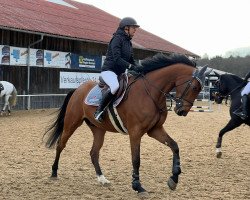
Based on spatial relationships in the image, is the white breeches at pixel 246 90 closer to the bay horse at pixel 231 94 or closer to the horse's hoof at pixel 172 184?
the bay horse at pixel 231 94

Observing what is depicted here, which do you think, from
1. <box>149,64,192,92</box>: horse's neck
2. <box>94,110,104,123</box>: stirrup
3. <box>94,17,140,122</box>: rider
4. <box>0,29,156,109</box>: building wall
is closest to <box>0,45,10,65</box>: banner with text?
<box>0,29,156,109</box>: building wall

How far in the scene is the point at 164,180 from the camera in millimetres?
6781

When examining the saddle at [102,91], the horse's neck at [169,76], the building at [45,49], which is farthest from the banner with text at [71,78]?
the horse's neck at [169,76]

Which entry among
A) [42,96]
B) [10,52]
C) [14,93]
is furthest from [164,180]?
[42,96]

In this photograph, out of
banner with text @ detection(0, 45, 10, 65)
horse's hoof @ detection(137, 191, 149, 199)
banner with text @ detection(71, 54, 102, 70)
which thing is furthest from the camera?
banner with text @ detection(71, 54, 102, 70)

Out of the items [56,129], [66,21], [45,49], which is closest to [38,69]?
[45,49]

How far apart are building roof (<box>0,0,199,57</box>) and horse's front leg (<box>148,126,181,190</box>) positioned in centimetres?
1409

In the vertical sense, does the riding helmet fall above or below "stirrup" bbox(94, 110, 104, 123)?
above

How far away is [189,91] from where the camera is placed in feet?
19.5

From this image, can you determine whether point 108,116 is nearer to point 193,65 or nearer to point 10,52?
point 193,65

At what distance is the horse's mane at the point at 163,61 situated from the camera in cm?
628

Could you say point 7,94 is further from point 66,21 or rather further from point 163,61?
point 163,61

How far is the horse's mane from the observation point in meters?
6.28

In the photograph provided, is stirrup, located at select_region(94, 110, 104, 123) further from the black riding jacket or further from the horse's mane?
the horse's mane
